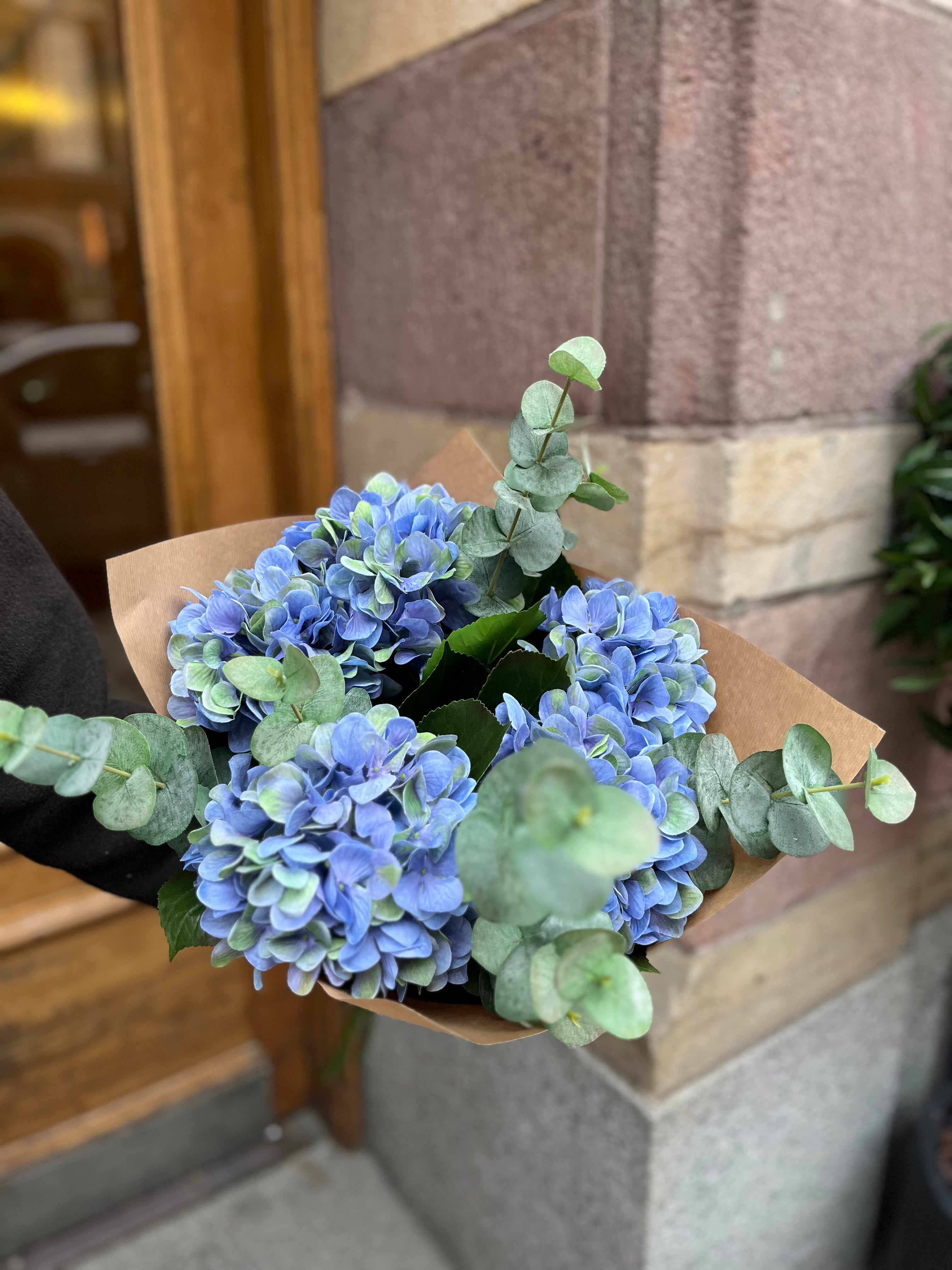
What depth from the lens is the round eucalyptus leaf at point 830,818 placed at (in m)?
0.44

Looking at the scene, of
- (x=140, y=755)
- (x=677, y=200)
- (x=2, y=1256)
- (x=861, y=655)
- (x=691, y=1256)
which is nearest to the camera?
(x=140, y=755)

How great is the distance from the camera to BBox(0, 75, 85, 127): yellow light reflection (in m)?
1.21

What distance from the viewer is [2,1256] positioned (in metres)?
1.57

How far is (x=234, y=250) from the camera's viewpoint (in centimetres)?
140

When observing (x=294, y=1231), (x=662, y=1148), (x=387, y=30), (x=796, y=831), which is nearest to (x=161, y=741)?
(x=796, y=831)

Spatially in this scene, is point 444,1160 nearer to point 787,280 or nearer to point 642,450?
point 642,450

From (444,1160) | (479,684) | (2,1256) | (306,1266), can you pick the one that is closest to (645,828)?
(479,684)

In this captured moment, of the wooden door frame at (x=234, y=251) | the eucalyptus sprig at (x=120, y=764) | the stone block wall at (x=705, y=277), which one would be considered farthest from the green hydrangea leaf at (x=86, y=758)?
the wooden door frame at (x=234, y=251)

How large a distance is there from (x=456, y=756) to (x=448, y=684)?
3.9 inches

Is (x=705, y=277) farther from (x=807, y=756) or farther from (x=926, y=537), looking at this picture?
(x=807, y=756)

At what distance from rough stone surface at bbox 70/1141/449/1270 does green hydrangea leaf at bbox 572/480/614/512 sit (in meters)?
1.69

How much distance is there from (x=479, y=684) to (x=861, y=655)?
823 mm

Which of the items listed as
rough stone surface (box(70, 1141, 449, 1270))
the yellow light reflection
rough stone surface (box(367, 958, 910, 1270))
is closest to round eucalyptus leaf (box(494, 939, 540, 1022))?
rough stone surface (box(367, 958, 910, 1270))

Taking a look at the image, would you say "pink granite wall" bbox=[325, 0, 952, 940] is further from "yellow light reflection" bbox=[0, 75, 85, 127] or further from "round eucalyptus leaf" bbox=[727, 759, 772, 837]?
"round eucalyptus leaf" bbox=[727, 759, 772, 837]
